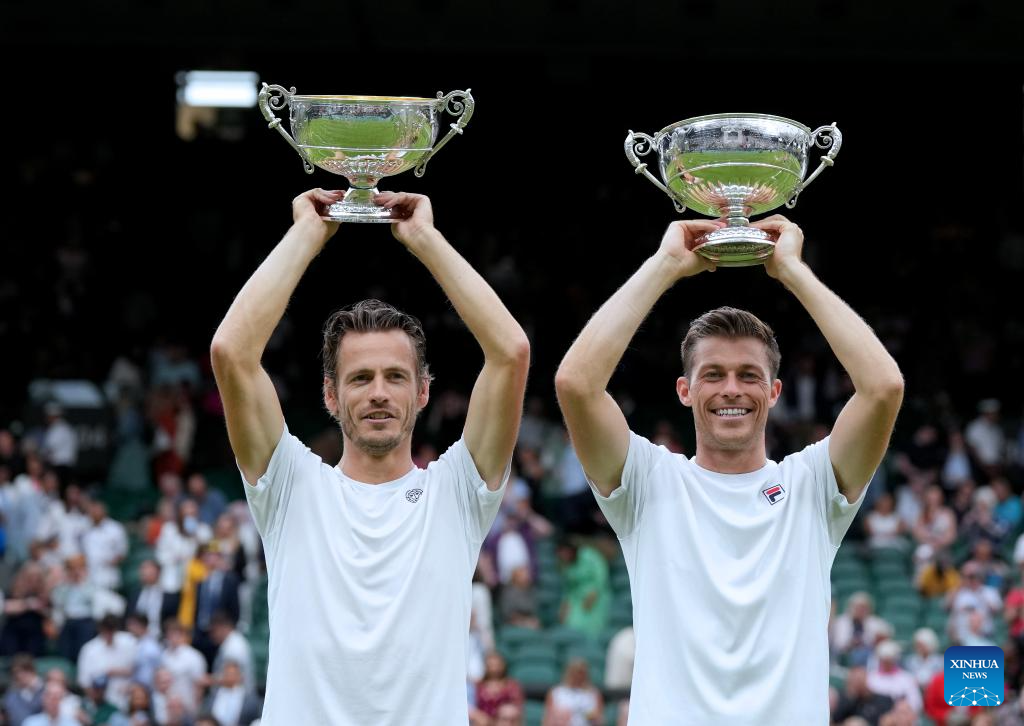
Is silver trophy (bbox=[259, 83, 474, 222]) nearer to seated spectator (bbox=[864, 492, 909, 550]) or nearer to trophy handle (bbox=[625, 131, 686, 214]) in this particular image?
trophy handle (bbox=[625, 131, 686, 214])

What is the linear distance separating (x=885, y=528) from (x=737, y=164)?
41.4ft

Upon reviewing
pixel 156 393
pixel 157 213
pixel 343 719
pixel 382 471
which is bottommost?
pixel 343 719

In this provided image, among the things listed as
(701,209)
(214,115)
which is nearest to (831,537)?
(701,209)

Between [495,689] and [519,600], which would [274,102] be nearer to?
[495,689]

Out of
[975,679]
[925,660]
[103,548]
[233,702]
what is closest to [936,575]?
[925,660]

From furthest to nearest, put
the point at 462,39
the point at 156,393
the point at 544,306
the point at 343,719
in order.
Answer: the point at 462,39
the point at 544,306
the point at 156,393
the point at 343,719

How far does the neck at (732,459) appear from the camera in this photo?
5.06 metres

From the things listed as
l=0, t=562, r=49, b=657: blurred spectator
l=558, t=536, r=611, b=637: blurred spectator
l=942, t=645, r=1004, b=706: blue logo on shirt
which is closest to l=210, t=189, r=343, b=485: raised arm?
l=942, t=645, r=1004, b=706: blue logo on shirt

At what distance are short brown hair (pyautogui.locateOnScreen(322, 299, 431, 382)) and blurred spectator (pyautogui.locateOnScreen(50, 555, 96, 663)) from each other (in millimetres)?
10852

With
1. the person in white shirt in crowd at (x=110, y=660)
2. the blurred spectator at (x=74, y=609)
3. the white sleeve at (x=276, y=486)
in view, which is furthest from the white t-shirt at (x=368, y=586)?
the blurred spectator at (x=74, y=609)

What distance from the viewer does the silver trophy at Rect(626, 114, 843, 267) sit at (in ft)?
16.8

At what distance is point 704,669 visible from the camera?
4.75 meters

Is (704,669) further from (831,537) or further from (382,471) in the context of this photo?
(382,471)

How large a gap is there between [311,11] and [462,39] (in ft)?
7.38
